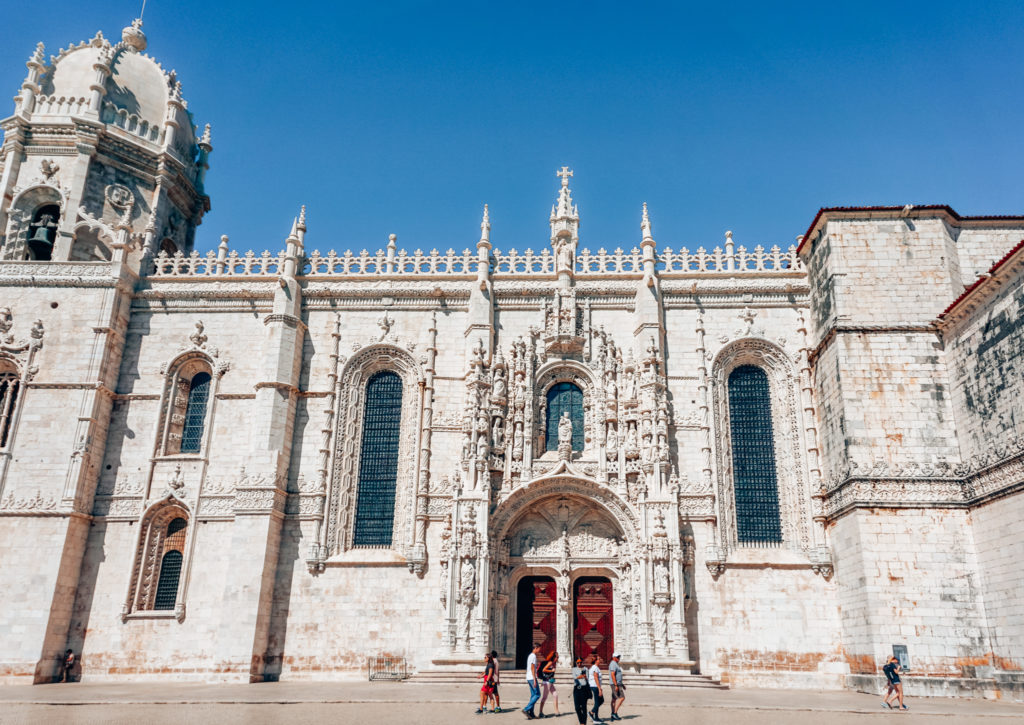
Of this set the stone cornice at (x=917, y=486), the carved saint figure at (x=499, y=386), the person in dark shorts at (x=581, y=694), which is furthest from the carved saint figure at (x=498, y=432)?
the person in dark shorts at (x=581, y=694)

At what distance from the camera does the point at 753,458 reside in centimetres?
2386

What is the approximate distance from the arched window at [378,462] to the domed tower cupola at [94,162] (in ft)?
30.5

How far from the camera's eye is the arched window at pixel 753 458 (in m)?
23.1

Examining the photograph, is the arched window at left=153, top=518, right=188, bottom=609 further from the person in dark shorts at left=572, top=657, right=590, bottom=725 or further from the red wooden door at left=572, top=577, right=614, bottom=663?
the person in dark shorts at left=572, top=657, right=590, bottom=725

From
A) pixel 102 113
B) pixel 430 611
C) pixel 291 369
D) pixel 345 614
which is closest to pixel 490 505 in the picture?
pixel 430 611

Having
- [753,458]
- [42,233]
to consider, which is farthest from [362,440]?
[42,233]

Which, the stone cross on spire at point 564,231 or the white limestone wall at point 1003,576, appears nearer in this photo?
the white limestone wall at point 1003,576

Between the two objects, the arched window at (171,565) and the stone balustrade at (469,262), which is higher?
the stone balustrade at (469,262)

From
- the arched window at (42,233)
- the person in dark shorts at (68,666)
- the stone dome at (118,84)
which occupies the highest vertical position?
the stone dome at (118,84)

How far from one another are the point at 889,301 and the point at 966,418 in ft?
12.5

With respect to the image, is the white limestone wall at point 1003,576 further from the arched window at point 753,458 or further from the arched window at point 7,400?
A: the arched window at point 7,400

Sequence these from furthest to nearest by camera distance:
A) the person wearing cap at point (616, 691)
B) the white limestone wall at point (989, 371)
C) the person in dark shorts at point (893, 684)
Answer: the white limestone wall at point (989, 371) < the person in dark shorts at point (893, 684) < the person wearing cap at point (616, 691)

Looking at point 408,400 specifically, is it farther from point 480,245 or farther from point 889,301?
point 889,301

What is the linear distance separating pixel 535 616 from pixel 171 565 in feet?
35.5
